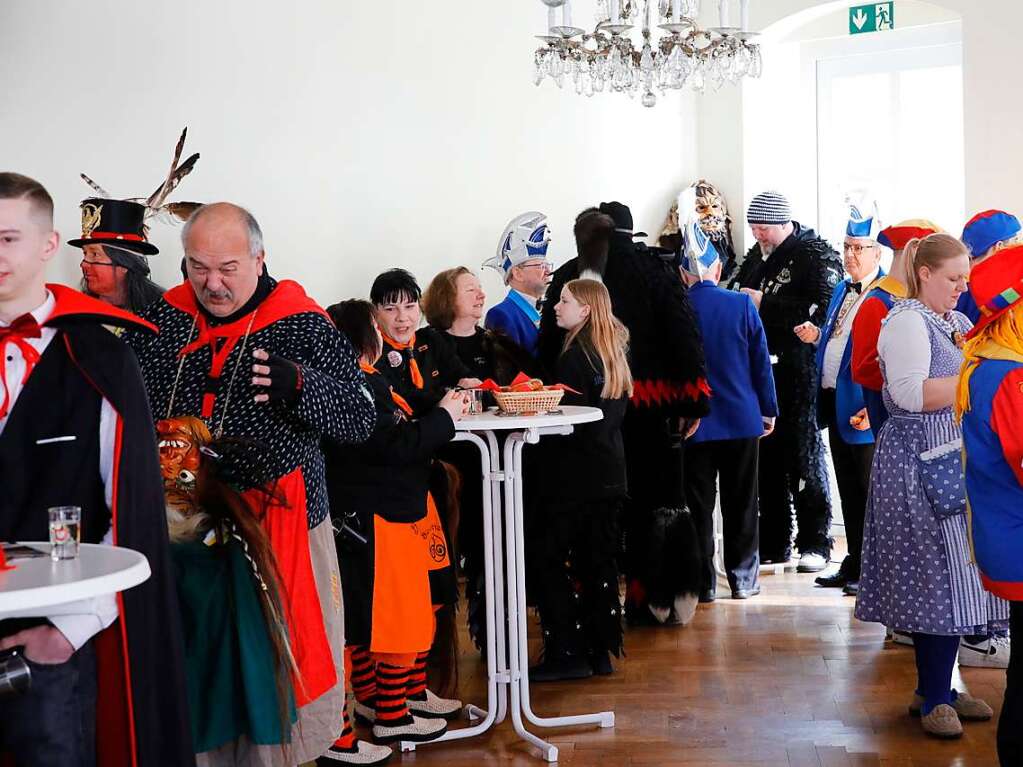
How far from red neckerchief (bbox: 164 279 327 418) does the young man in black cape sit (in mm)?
625

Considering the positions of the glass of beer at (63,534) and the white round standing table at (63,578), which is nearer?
the white round standing table at (63,578)

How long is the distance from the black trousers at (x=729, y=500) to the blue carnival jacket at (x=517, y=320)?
0.86 m

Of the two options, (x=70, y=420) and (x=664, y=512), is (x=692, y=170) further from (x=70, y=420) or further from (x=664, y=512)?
(x=70, y=420)

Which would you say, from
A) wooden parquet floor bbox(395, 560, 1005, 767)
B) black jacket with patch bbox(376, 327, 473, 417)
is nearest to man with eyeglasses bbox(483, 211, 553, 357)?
black jacket with patch bbox(376, 327, 473, 417)

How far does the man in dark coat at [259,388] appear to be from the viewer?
9.38 feet

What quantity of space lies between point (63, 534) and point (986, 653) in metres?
3.73

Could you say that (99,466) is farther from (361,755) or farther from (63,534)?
(361,755)

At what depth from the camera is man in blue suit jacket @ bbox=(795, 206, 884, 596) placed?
552 centimetres

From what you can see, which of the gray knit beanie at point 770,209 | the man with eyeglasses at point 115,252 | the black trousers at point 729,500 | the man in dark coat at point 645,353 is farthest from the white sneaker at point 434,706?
the gray knit beanie at point 770,209

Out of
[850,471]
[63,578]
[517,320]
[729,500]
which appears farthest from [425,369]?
[63,578]

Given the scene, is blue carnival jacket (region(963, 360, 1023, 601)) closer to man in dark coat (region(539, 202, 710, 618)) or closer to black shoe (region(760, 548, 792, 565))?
man in dark coat (region(539, 202, 710, 618))

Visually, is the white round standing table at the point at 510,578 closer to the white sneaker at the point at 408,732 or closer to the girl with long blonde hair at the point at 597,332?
the white sneaker at the point at 408,732

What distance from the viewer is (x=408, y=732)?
3.99 metres

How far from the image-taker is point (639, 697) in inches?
177
